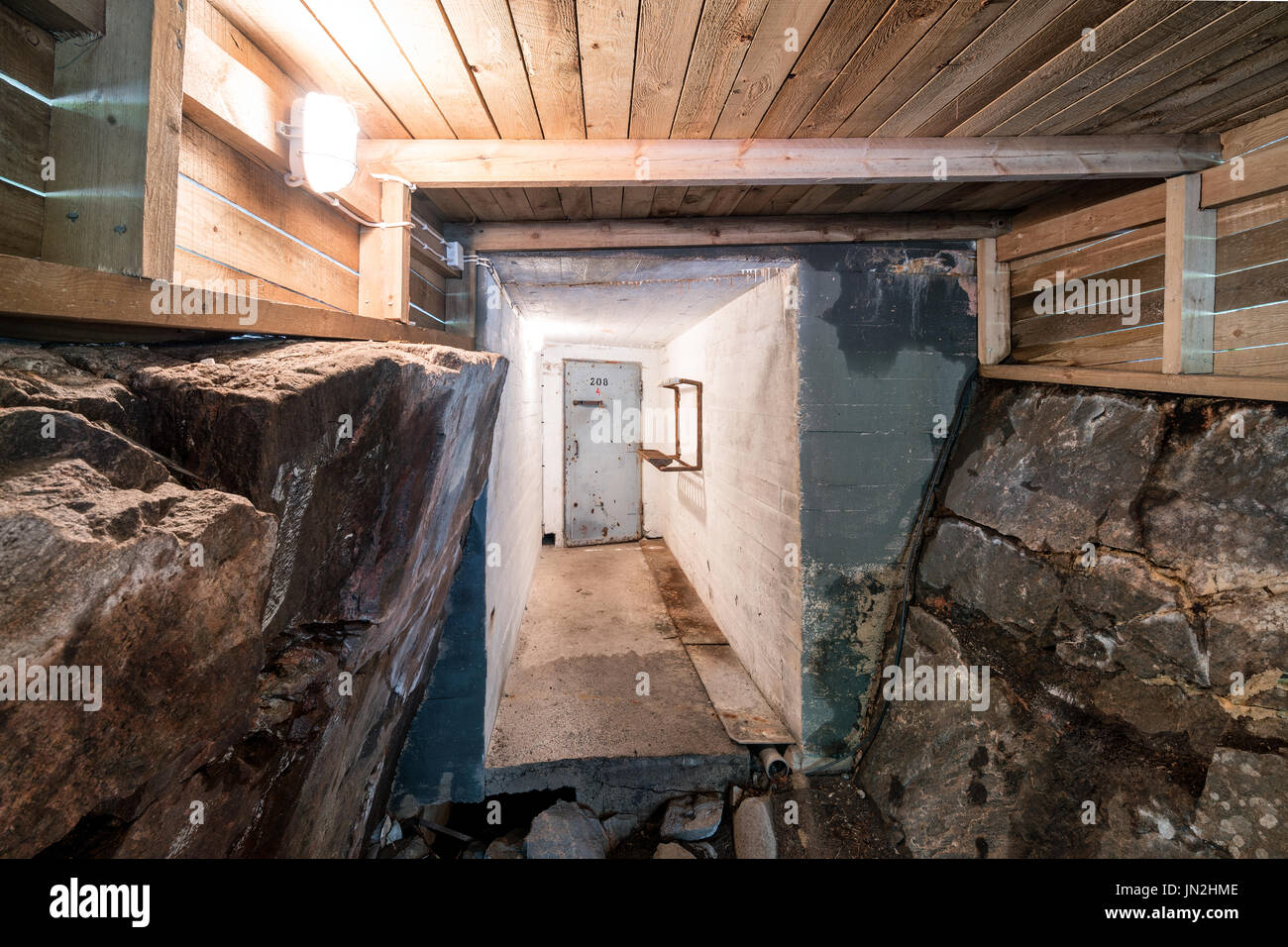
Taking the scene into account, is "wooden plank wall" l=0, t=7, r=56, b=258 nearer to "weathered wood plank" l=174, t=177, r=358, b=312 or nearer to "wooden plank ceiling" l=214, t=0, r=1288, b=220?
"weathered wood plank" l=174, t=177, r=358, b=312

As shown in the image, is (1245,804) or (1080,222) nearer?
(1245,804)

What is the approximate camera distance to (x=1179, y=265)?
214 centimetres

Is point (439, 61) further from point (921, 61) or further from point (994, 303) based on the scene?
point (994, 303)

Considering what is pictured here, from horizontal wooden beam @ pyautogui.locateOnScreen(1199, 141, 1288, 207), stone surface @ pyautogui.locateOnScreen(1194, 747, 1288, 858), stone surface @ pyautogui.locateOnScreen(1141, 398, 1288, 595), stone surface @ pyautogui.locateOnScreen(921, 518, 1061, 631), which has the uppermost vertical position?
horizontal wooden beam @ pyautogui.locateOnScreen(1199, 141, 1288, 207)

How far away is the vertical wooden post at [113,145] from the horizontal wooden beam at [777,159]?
104cm

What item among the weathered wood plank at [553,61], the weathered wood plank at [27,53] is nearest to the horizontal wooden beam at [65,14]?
the weathered wood plank at [27,53]

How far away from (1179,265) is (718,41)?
6.81ft

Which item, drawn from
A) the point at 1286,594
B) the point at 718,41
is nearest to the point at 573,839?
the point at 1286,594

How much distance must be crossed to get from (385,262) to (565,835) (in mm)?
2845

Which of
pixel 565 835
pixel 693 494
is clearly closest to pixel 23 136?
pixel 565 835

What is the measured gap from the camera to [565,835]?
273 cm

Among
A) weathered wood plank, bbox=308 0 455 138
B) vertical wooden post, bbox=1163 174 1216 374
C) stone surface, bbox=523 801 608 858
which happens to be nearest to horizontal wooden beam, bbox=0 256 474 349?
weathered wood plank, bbox=308 0 455 138

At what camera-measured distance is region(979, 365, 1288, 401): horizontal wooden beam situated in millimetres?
1897

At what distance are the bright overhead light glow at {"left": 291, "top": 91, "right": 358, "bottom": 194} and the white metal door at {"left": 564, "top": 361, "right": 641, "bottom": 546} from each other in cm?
585
